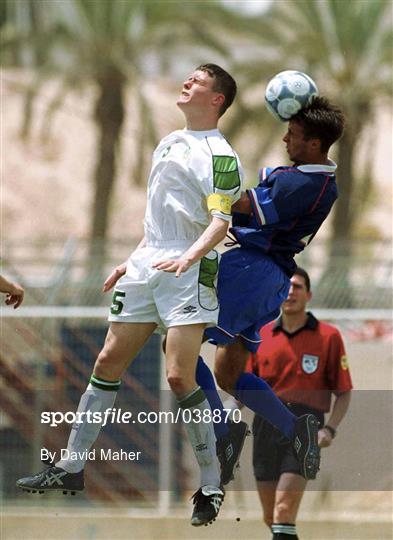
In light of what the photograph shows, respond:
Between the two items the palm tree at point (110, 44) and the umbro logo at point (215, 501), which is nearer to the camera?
the umbro logo at point (215, 501)

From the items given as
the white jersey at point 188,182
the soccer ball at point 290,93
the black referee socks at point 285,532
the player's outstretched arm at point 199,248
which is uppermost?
the soccer ball at point 290,93

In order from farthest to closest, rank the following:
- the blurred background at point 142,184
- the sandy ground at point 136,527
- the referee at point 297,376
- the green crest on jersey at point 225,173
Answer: the blurred background at point 142,184, the sandy ground at point 136,527, the referee at point 297,376, the green crest on jersey at point 225,173

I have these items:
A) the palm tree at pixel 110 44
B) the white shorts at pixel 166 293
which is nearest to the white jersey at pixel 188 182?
the white shorts at pixel 166 293

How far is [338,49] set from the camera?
2462 cm

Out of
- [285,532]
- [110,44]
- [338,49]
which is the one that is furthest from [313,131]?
[110,44]

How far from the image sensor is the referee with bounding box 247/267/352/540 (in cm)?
873

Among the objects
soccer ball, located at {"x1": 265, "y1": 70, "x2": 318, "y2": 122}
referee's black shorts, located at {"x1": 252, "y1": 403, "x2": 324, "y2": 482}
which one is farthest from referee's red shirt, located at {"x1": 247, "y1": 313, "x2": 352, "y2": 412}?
soccer ball, located at {"x1": 265, "y1": 70, "x2": 318, "y2": 122}

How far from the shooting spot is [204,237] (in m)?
6.18

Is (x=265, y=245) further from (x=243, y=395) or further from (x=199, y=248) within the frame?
(x=243, y=395)

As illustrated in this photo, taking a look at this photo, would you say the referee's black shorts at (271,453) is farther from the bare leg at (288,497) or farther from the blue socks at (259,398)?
the blue socks at (259,398)

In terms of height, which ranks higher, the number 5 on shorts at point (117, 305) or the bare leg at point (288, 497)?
the number 5 on shorts at point (117, 305)

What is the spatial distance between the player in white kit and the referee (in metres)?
2.15

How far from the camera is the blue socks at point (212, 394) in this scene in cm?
693

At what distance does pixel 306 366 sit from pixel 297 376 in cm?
10
